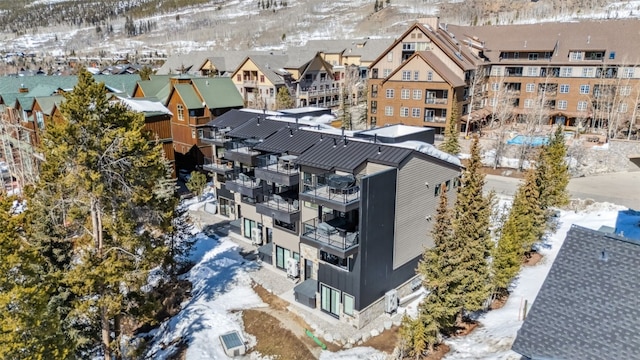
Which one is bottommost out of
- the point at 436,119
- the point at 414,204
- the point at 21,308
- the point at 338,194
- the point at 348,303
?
the point at 348,303

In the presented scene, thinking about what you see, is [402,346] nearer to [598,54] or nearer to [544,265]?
[544,265]

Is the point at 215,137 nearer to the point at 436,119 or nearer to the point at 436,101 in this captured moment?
the point at 436,101

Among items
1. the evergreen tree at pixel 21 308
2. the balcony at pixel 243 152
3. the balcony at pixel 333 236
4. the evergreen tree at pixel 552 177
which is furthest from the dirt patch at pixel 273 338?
the evergreen tree at pixel 552 177

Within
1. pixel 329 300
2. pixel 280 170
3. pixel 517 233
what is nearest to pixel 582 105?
pixel 517 233

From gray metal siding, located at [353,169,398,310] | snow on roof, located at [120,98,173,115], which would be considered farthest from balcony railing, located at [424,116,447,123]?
gray metal siding, located at [353,169,398,310]

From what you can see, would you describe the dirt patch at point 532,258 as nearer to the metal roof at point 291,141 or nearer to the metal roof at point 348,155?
the metal roof at point 348,155
